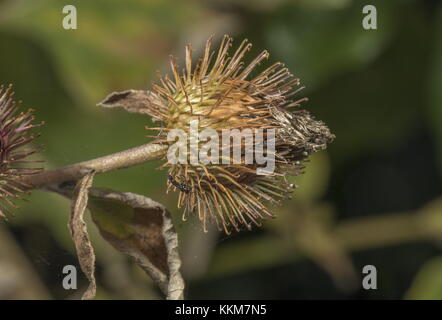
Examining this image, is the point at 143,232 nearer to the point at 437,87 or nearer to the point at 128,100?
the point at 128,100

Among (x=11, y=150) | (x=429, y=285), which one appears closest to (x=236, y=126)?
(x=11, y=150)

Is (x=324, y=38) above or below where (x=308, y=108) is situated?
above

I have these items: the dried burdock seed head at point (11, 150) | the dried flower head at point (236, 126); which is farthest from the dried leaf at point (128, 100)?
the dried burdock seed head at point (11, 150)

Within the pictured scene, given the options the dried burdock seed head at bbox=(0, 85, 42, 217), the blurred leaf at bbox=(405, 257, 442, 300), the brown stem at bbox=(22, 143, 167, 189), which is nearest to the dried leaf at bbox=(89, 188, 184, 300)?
the brown stem at bbox=(22, 143, 167, 189)

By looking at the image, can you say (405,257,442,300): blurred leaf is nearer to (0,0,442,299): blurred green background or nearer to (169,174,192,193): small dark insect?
(0,0,442,299): blurred green background

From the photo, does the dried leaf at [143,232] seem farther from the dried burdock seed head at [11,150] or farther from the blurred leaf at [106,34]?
the blurred leaf at [106,34]

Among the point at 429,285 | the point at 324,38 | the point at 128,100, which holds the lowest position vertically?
the point at 429,285

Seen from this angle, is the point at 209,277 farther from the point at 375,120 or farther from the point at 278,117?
the point at 278,117

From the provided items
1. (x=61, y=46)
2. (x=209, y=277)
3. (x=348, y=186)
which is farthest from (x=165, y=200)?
(x=348, y=186)
